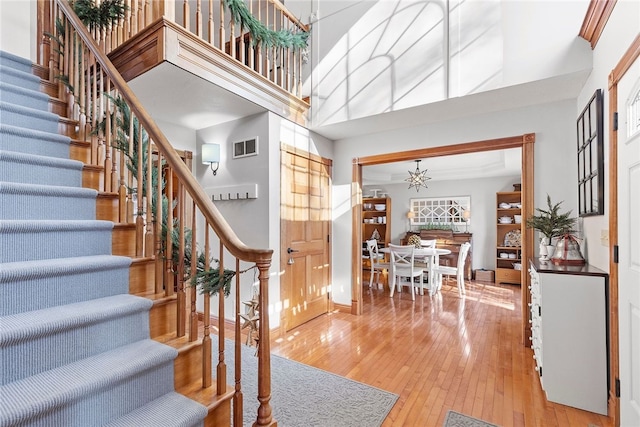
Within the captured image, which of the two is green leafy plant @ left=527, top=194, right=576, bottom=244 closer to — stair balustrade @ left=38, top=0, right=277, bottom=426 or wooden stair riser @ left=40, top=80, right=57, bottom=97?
stair balustrade @ left=38, top=0, right=277, bottom=426

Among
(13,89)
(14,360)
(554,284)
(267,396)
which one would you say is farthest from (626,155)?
(13,89)

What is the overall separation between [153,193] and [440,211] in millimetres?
7075

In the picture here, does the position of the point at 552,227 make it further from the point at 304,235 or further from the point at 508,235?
the point at 508,235

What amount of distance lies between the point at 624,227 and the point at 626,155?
1.34ft

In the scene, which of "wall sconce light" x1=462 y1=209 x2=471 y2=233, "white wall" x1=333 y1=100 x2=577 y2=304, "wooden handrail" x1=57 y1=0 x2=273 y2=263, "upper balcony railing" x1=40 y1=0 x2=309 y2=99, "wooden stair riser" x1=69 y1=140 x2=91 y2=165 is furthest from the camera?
"wall sconce light" x1=462 y1=209 x2=471 y2=233

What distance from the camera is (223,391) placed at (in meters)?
1.49

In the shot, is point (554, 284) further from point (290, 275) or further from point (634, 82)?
point (290, 275)

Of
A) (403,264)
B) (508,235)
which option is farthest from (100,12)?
(508,235)

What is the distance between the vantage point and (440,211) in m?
7.71

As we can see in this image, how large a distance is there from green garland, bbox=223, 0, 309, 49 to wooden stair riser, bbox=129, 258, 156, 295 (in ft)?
7.68

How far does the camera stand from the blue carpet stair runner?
1146 millimetres

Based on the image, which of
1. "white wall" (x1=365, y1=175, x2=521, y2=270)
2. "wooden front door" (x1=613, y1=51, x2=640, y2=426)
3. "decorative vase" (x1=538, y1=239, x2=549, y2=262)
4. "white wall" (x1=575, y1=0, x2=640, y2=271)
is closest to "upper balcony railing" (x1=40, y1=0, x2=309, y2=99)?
"white wall" (x1=575, y1=0, x2=640, y2=271)

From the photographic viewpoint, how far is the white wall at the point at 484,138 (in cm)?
301

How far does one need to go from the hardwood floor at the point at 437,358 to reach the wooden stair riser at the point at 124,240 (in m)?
1.72
